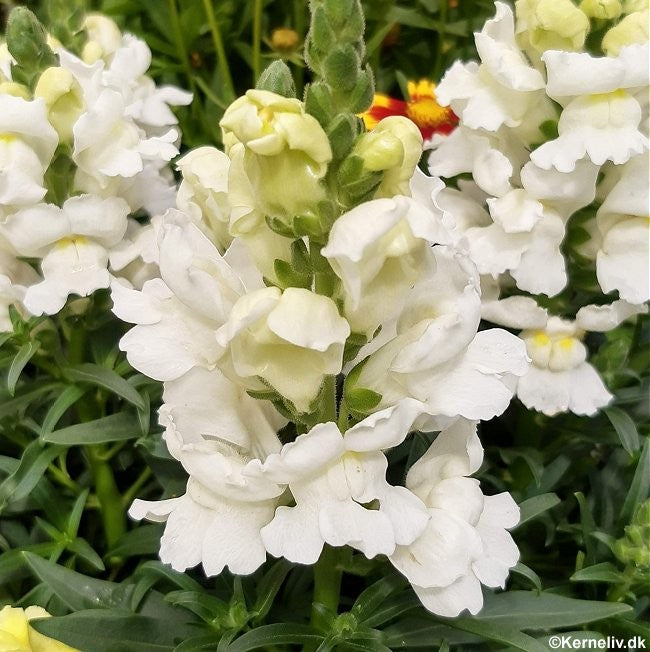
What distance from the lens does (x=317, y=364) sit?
0.68m

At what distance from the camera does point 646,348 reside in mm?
1193

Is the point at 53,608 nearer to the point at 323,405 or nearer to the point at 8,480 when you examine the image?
the point at 8,480

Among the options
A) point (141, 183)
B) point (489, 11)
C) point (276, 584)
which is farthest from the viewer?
point (489, 11)

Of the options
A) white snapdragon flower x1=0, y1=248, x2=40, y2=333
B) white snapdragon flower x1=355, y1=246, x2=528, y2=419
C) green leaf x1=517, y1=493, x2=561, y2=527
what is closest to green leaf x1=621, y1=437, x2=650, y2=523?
green leaf x1=517, y1=493, x2=561, y2=527

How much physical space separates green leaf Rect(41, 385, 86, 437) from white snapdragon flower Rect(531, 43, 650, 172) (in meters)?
0.67

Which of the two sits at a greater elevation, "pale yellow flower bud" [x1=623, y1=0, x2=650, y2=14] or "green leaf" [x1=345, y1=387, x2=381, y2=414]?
"pale yellow flower bud" [x1=623, y1=0, x2=650, y2=14]

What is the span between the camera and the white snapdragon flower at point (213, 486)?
0.69 meters

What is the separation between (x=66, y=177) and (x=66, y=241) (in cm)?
9

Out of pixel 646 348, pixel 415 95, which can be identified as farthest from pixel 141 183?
pixel 646 348

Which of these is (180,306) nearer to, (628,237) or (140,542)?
(140,542)

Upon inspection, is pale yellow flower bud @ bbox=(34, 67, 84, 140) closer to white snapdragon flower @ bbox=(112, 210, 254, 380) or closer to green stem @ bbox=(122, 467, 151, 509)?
white snapdragon flower @ bbox=(112, 210, 254, 380)

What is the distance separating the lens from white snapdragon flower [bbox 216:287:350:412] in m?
0.62

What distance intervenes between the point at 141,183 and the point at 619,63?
0.64 m

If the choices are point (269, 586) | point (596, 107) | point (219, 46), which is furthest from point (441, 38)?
point (269, 586)
